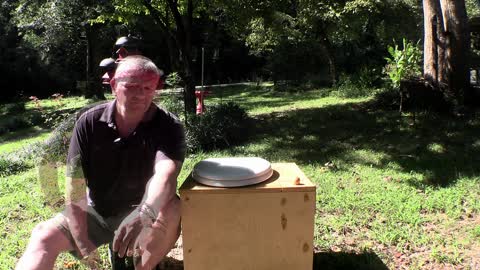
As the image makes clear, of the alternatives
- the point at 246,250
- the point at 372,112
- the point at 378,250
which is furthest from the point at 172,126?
the point at 372,112

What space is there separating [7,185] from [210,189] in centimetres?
412

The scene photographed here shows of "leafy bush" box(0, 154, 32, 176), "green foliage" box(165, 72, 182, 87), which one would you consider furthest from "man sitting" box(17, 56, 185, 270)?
"green foliage" box(165, 72, 182, 87)

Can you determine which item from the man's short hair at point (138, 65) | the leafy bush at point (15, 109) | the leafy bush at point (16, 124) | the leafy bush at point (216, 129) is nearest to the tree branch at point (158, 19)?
the leafy bush at point (216, 129)

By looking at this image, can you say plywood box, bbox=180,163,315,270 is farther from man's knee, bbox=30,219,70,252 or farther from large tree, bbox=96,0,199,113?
large tree, bbox=96,0,199,113

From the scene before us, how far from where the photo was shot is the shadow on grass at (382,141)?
5.13 meters

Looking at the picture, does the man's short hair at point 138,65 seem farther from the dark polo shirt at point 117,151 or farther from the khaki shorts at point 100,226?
the khaki shorts at point 100,226

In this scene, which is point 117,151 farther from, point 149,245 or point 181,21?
point 181,21

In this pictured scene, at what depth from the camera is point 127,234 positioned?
1928mm

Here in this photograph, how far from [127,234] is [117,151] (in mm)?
500

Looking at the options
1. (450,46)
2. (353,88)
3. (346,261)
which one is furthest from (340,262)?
(353,88)

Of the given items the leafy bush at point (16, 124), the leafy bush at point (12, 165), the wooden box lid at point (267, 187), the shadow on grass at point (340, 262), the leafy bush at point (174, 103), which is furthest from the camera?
the leafy bush at point (16, 124)

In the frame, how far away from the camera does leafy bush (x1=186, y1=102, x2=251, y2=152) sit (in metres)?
6.52

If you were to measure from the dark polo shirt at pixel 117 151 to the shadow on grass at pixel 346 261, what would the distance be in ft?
4.48

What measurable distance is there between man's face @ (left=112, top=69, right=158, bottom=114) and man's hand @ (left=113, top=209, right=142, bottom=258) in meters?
0.56
